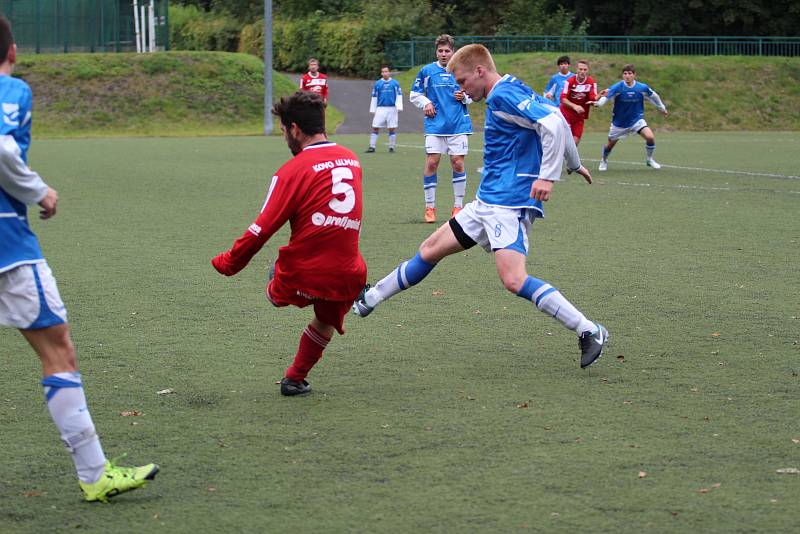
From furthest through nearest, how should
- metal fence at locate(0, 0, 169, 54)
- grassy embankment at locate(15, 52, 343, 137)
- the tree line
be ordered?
1. the tree line
2. metal fence at locate(0, 0, 169, 54)
3. grassy embankment at locate(15, 52, 343, 137)

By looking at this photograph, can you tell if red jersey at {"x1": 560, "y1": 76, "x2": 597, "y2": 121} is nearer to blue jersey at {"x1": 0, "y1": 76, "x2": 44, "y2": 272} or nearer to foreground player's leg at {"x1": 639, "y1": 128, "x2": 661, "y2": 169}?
foreground player's leg at {"x1": 639, "y1": 128, "x2": 661, "y2": 169}

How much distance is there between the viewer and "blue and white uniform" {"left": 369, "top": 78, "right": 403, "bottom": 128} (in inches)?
1190

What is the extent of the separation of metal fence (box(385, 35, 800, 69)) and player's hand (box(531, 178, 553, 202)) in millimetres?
43868

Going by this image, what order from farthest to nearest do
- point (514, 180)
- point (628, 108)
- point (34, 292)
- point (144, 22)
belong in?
1. point (144, 22)
2. point (628, 108)
3. point (514, 180)
4. point (34, 292)

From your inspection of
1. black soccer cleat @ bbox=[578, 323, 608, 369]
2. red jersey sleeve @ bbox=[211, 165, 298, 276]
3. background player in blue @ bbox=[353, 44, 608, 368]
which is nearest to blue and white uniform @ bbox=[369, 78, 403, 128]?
background player in blue @ bbox=[353, 44, 608, 368]

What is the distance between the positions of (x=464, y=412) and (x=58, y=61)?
3765 centimetres

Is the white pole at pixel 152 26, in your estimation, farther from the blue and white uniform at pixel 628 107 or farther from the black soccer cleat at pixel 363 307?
the black soccer cleat at pixel 363 307

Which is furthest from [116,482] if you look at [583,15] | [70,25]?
[583,15]

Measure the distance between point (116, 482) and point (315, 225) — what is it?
183cm


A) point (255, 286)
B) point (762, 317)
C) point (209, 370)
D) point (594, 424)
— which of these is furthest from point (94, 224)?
point (594, 424)

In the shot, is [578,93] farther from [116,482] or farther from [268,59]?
[116,482]

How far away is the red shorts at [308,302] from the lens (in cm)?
607

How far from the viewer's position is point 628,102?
75.8 feet

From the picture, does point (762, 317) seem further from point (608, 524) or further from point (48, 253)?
point (48, 253)
